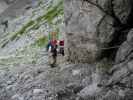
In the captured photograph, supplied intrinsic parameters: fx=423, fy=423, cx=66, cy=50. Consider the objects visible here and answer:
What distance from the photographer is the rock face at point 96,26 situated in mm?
22734

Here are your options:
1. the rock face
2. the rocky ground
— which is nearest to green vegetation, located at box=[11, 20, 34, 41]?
the rocky ground

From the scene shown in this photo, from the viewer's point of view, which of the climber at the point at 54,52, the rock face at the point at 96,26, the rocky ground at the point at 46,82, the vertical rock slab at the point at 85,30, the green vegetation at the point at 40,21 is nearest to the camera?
the rocky ground at the point at 46,82

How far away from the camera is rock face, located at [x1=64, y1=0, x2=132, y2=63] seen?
74.6 ft

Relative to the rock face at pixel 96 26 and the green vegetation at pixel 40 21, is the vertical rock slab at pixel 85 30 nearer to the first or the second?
the rock face at pixel 96 26

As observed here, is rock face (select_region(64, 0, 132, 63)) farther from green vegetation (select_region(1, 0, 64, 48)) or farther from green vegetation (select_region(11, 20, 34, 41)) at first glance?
green vegetation (select_region(11, 20, 34, 41))

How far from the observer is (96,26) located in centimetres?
2317


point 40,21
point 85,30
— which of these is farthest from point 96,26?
point 40,21

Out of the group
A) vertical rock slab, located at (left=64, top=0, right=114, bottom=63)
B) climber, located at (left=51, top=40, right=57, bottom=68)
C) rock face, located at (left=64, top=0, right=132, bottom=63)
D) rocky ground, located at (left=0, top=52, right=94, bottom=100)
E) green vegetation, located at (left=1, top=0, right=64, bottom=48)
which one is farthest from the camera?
green vegetation, located at (left=1, top=0, right=64, bottom=48)

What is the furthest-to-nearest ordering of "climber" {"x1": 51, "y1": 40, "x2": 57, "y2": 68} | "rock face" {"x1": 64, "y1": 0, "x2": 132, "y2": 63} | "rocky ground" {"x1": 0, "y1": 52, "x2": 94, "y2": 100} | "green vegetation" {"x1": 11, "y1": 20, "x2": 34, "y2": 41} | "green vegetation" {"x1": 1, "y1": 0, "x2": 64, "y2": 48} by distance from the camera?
1. "green vegetation" {"x1": 11, "y1": 20, "x2": 34, "y2": 41}
2. "green vegetation" {"x1": 1, "y1": 0, "x2": 64, "y2": 48}
3. "climber" {"x1": 51, "y1": 40, "x2": 57, "y2": 68}
4. "rock face" {"x1": 64, "y1": 0, "x2": 132, "y2": 63}
5. "rocky ground" {"x1": 0, "y1": 52, "x2": 94, "y2": 100}

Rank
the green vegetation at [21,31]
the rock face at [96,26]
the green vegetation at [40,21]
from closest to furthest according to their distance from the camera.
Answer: the rock face at [96,26], the green vegetation at [40,21], the green vegetation at [21,31]

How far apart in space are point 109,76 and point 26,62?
11.4m

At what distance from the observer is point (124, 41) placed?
21875mm

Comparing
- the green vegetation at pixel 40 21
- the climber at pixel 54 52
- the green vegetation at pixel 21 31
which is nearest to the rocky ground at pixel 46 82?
the climber at pixel 54 52

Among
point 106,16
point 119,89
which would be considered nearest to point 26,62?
point 106,16
